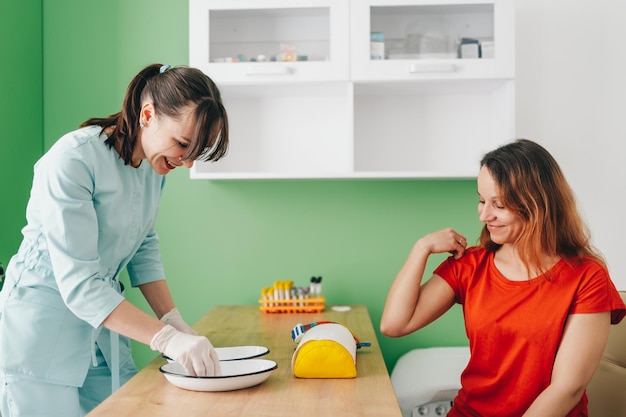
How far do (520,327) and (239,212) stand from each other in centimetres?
139

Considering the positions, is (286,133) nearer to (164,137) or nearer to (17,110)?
(17,110)

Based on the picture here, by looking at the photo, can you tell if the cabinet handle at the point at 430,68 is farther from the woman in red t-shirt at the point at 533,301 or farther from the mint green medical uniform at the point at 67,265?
the mint green medical uniform at the point at 67,265

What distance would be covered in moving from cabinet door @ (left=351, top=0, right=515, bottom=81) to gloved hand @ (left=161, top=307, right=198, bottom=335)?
1.07 metres

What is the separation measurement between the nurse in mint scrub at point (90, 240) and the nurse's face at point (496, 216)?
622 mm

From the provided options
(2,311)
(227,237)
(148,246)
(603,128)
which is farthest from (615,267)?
(2,311)

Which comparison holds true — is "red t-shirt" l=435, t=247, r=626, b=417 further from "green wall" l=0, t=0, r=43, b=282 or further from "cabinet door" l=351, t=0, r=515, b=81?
"green wall" l=0, t=0, r=43, b=282

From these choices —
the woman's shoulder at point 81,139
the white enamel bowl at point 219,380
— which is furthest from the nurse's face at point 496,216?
the woman's shoulder at point 81,139

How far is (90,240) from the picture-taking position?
138 centimetres

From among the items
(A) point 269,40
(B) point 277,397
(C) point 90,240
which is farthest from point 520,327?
(A) point 269,40

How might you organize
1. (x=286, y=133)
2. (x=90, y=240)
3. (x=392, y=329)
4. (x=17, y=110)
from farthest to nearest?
(x=286, y=133) → (x=17, y=110) → (x=392, y=329) → (x=90, y=240)

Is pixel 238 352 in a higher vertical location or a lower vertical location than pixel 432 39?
lower

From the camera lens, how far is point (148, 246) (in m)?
1.82

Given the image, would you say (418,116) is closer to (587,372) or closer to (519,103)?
(519,103)

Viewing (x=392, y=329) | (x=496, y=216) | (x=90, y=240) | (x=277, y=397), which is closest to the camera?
(x=277, y=397)
